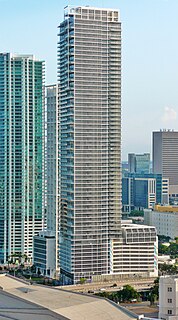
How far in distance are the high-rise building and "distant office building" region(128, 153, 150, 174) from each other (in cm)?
7903

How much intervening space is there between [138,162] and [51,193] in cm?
9040

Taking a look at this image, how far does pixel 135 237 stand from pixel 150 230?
1.27 meters

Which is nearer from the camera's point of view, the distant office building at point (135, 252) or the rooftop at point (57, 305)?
the rooftop at point (57, 305)

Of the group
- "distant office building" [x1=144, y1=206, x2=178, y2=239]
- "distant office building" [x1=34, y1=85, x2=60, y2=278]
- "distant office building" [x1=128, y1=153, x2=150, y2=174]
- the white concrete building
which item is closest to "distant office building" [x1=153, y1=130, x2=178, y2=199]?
"distant office building" [x1=128, y1=153, x2=150, y2=174]

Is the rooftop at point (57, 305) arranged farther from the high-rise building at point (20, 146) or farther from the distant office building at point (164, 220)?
the distant office building at point (164, 220)

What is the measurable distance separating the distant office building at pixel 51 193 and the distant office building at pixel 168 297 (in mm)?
25826

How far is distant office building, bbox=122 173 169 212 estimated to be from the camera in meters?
116

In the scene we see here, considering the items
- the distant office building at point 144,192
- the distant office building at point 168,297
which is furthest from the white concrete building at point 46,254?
the distant office building at point 144,192

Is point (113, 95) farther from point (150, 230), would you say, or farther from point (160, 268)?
point (160, 268)

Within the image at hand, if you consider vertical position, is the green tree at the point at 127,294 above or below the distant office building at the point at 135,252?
below

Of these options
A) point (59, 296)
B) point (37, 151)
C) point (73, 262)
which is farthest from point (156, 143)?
point (59, 296)

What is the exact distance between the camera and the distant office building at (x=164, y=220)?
278 feet

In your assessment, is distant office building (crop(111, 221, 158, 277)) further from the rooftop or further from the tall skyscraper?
the rooftop

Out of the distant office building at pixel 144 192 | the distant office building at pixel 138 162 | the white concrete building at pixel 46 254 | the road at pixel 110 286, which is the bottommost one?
the road at pixel 110 286
